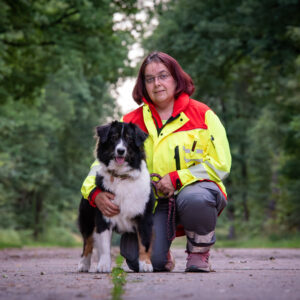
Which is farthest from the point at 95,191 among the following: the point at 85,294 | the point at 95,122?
the point at 95,122

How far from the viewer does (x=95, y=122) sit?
31.2 meters

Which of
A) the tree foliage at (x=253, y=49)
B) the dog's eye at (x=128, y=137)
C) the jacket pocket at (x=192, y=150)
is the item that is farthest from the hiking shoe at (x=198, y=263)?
the tree foliage at (x=253, y=49)

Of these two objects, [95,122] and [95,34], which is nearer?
[95,34]

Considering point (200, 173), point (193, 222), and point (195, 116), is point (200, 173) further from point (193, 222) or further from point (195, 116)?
point (195, 116)

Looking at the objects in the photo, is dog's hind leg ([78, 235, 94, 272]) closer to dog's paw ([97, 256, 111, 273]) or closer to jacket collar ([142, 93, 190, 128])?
dog's paw ([97, 256, 111, 273])

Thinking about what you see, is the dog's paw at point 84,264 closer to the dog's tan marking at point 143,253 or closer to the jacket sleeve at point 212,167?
the dog's tan marking at point 143,253

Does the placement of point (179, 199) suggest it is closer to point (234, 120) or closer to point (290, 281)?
point (290, 281)

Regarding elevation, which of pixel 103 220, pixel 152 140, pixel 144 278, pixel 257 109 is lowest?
pixel 144 278

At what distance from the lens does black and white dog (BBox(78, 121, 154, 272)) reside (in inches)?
236

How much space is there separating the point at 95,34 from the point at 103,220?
11.7 metres

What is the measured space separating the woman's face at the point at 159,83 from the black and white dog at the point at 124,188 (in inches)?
29.6

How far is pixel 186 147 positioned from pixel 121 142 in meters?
0.87

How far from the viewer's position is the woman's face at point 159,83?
671 cm

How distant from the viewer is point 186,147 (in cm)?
650
